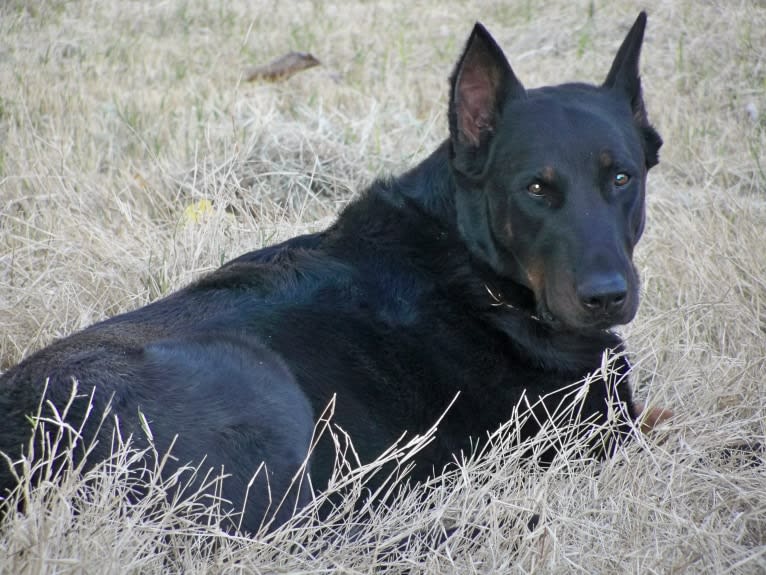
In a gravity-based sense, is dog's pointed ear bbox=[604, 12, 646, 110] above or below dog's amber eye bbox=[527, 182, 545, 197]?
above

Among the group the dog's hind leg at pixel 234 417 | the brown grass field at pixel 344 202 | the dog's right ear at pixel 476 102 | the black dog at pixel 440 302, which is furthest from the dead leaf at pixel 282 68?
the dog's hind leg at pixel 234 417

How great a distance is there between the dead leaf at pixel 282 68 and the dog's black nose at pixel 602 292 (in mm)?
5256

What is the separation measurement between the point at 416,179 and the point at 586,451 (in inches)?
43.5

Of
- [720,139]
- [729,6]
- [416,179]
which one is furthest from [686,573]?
[729,6]

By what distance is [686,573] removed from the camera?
2.38 metres

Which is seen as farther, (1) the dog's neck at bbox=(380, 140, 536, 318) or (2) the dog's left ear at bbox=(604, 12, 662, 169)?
(2) the dog's left ear at bbox=(604, 12, 662, 169)

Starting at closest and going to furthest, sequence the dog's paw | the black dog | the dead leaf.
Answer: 1. the black dog
2. the dog's paw
3. the dead leaf

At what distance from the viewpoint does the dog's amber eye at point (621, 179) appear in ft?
9.87

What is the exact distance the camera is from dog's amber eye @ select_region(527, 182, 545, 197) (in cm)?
297

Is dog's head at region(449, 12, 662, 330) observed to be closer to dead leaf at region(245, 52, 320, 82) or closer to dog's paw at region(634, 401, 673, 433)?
dog's paw at region(634, 401, 673, 433)

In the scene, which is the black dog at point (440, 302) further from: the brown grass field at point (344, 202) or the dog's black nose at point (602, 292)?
the brown grass field at point (344, 202)

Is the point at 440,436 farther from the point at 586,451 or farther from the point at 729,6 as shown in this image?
the point at 729,6

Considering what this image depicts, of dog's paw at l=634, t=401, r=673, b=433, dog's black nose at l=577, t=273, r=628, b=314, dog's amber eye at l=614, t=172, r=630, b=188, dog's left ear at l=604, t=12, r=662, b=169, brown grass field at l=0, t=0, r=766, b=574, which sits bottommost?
dog's paw at l=634, t=401, r=673, b=433

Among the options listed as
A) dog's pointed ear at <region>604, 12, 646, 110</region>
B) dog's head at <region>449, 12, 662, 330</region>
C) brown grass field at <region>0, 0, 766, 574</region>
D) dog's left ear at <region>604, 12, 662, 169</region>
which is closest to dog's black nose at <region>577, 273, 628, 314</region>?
dog's head at <region>449, 12, 662, 330</region>
